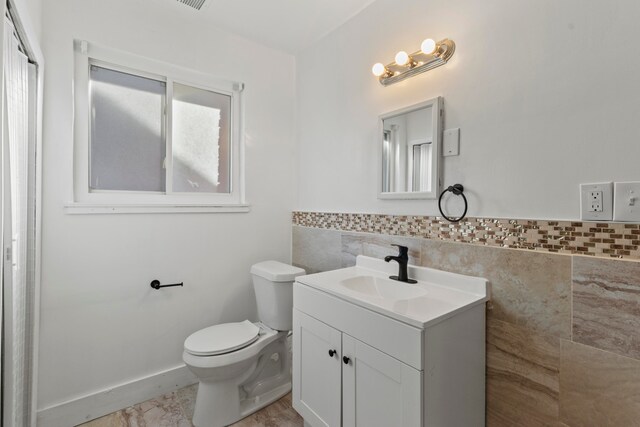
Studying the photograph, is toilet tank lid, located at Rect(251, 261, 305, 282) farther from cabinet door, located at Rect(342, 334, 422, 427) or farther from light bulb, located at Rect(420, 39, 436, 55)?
light bulb, located at Rect(420, 39, 436, 55)

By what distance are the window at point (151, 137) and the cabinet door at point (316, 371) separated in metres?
1.07

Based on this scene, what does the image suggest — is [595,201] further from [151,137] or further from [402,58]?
[151,137]

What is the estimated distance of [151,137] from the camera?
1.96 m

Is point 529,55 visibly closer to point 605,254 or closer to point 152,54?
point 605,254

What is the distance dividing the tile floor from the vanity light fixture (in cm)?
197

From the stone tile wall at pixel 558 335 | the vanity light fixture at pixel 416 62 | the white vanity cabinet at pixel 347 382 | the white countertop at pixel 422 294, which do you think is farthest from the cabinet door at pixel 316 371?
the vanity light fixture at pixel 416 62

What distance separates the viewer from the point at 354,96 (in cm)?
189

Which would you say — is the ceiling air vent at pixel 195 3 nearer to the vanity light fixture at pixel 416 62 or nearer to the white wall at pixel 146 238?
the white wall at pixel 146 238

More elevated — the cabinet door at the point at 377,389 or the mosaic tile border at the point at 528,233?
the mosaic tile border at the point at 528,233

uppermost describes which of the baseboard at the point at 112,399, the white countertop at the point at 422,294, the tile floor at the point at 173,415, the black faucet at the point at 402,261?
the black faucet at the point at 402,261

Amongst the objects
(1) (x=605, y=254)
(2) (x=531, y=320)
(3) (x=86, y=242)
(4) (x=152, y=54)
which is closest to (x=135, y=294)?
(3) (x=86, y=242)

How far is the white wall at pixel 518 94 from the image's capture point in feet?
3.22

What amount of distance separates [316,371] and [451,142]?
1.23 metres

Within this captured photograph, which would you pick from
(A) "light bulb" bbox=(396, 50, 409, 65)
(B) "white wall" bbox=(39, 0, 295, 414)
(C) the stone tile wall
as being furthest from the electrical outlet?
(B) "white wall" bbox=(39, 0, 295, 414)
